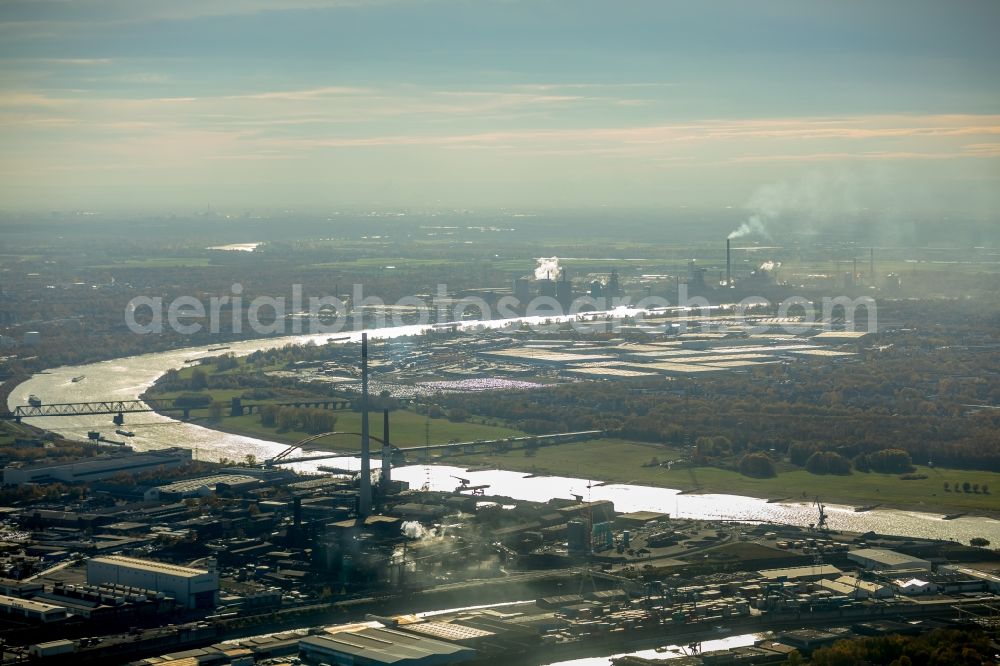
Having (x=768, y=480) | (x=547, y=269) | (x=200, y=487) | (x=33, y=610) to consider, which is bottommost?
(x=768, y=480)

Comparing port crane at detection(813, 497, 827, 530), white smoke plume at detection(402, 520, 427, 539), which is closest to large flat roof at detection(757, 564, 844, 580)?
port crane at detection(813, 497, 827, 530)

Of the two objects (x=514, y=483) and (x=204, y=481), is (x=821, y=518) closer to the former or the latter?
(x=514, y=483)

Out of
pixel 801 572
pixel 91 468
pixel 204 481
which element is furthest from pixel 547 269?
pixel 801 572

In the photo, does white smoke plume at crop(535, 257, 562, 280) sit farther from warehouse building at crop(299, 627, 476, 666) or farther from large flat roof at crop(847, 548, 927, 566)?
warehouse building at crop(299, 627, 476, 666)

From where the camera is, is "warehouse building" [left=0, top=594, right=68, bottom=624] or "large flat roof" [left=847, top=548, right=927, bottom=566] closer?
"warehouse building" [left=0, top=594, right=68, bottom=624]

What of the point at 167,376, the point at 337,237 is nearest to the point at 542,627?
the point at 167,376

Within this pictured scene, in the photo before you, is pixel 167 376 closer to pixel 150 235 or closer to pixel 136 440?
pixel 136 440
